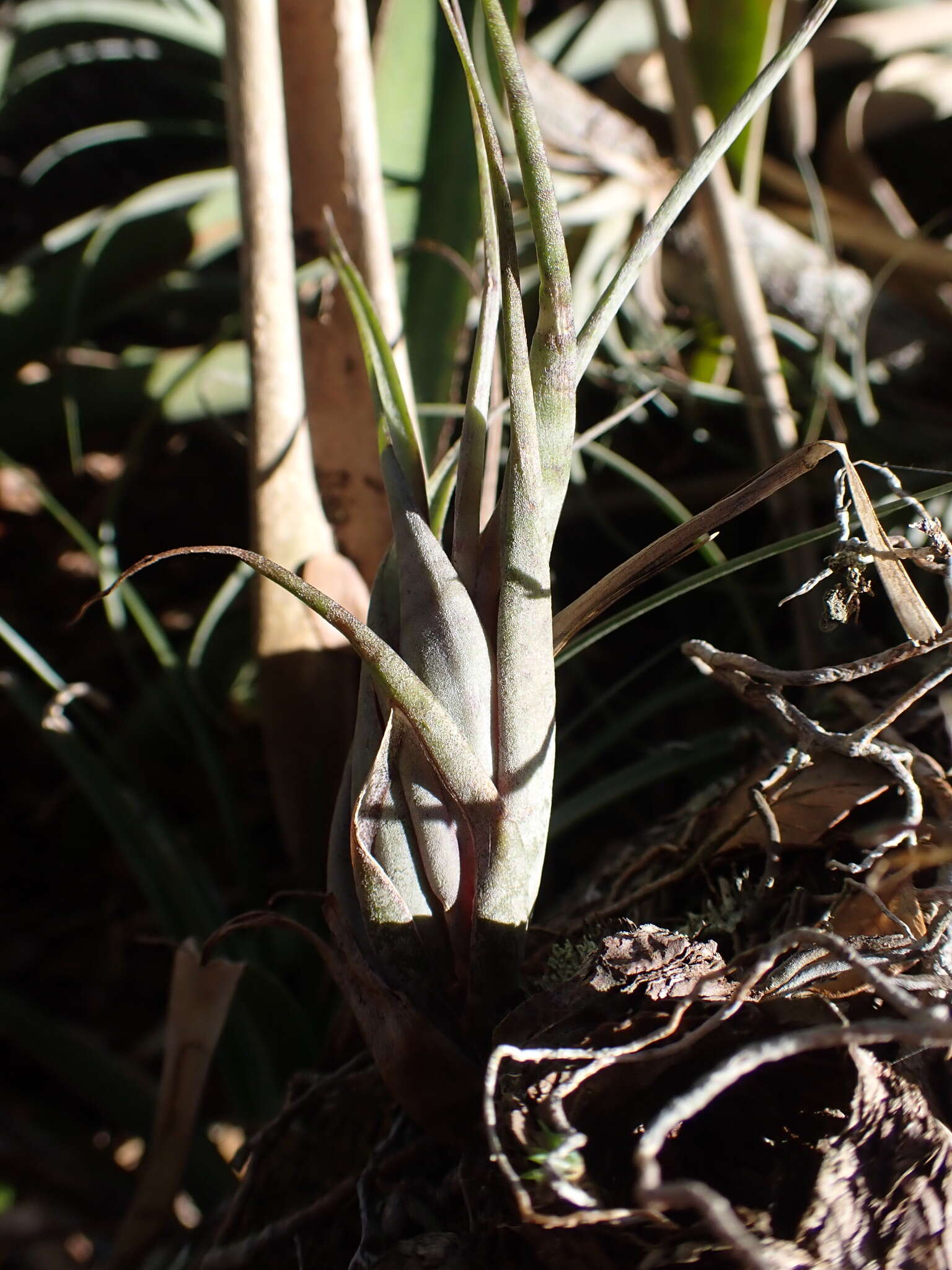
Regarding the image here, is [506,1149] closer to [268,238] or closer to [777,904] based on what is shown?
[777,904]

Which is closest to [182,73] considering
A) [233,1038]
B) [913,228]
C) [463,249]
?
[463,249]

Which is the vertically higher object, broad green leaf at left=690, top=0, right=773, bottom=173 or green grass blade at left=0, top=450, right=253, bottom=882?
broad green leaf at left=690, top=0, right=773, bottom=173

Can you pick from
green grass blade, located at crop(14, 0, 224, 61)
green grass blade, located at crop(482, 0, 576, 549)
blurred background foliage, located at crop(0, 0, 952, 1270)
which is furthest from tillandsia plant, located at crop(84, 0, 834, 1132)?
green grass blade, located at crop(14, 0, 224, 61)

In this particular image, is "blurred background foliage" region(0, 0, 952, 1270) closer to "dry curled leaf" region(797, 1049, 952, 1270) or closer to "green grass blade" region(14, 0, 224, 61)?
"green grass blade" region(14, 0, 224, 61)

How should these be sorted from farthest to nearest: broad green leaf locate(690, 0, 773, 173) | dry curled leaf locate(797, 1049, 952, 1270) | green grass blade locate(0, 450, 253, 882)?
broad green leaf locate(690, 0, 773, 173) → green grass blade locate(0, 450, 253, 882) → dry curled leaf locate(797, 1049, 952, 1270)

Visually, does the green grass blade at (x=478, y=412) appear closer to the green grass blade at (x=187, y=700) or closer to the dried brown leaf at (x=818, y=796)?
the dried brown leaf at (x=818, y=796)

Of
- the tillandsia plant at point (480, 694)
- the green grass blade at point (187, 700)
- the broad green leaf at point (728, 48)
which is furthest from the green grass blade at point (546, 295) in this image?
the broad green leaf at point (728, 48)
